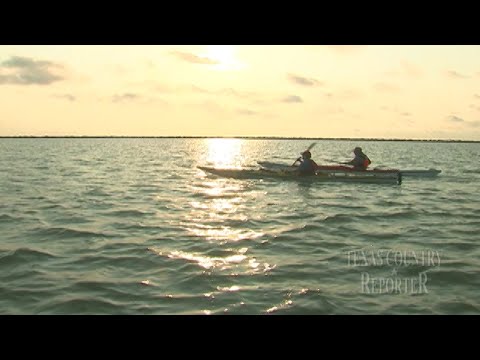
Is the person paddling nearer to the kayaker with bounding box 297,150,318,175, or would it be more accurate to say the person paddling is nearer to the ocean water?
the kayaker with bounding box 297,150,318,175

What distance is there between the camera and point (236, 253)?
35.8ft

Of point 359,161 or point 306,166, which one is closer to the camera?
point 306,166

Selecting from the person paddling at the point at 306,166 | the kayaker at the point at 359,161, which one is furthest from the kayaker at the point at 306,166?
the kayaker at the point at 359,161

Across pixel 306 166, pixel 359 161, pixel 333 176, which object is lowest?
pixel 333 176

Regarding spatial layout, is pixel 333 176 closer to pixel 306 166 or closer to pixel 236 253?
pixel 306 166

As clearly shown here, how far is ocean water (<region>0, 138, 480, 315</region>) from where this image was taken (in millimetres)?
7621

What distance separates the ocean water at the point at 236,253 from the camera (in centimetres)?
762

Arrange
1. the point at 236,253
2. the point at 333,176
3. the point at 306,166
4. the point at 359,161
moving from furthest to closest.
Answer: the point at 359,161, the point at 333,176, the point at 306,166, the point at 236,253

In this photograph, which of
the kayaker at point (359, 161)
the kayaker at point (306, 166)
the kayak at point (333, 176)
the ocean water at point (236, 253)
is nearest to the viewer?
the ocean water at point (236, 253)

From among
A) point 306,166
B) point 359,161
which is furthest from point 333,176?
point 306,166

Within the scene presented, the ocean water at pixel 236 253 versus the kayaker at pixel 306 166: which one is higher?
the kayaker at pixel 306 166

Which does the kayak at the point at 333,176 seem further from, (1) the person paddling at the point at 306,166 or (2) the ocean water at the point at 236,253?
(2) the ocean water at the point at 236,253
